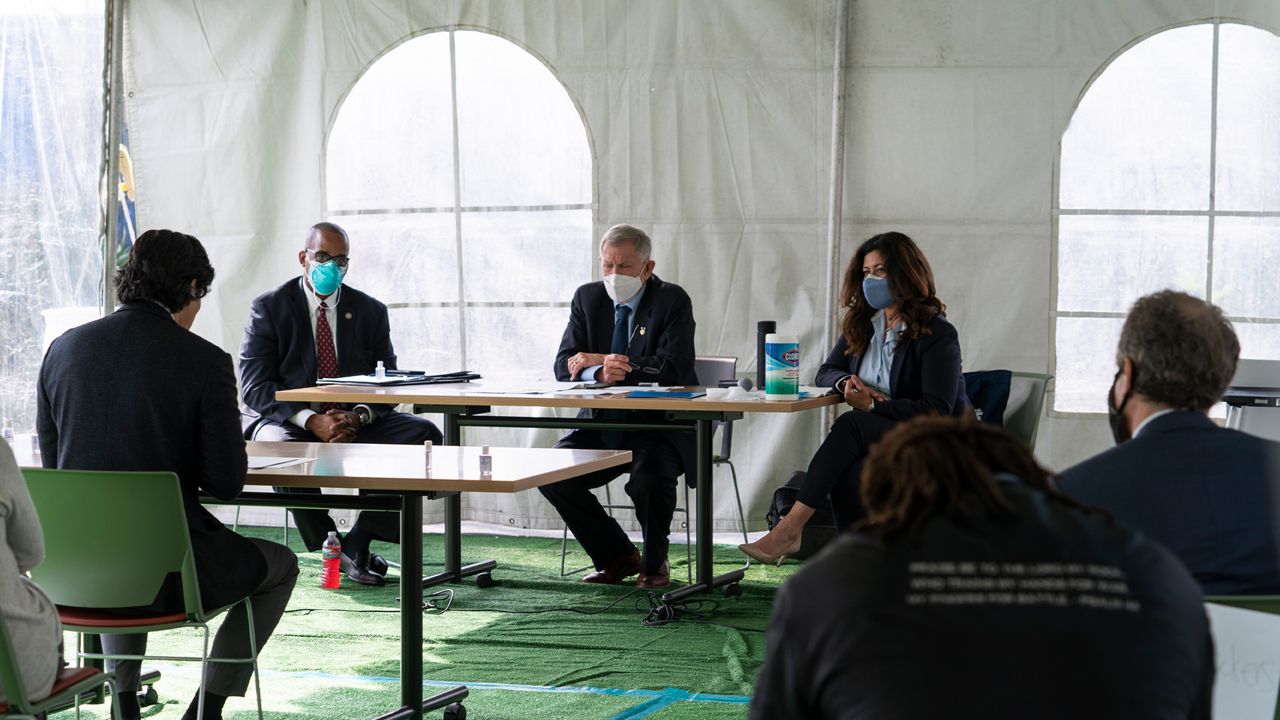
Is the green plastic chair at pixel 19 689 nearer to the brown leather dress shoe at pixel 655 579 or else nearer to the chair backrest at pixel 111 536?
the chair backrest at pixel 111 536

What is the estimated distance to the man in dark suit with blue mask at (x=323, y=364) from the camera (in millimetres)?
4863

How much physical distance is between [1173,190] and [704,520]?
2657 millimetres

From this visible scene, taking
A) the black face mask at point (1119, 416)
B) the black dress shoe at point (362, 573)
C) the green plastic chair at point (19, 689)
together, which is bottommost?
the black dress shoe at point (362, 573)

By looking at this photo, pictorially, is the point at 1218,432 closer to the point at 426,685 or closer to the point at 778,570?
the point at 426,685

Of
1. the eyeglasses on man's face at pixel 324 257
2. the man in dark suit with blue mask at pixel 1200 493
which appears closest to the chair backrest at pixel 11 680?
the man in dark suit with blue mask at pixel 1200 493

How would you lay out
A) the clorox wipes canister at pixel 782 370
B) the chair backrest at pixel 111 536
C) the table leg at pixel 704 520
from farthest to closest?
the table leg at pixel 704 520, the clorox wipes canister at pixel 782 370, the chair backrest at pixel 111 536

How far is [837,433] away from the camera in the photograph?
414cm

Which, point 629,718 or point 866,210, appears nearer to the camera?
point 629,718

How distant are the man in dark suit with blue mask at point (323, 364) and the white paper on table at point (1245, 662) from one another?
361 centimetres

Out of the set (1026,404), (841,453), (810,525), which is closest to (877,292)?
(841,453)

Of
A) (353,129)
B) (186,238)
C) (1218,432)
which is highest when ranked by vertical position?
(353,129)

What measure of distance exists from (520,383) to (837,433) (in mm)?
Result: 1291

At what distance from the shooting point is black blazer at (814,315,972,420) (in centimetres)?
415

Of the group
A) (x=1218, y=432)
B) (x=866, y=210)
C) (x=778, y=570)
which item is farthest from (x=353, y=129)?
(x=1218, y=432)
